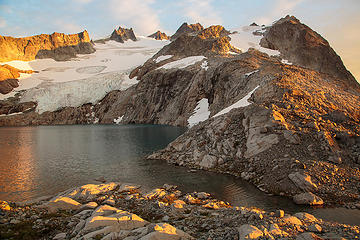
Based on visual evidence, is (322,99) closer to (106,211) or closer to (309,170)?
(309,170)

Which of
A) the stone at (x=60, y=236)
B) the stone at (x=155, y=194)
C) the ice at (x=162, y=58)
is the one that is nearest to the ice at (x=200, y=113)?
the ice at (x=162, y=58)

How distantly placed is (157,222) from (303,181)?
41.4ft

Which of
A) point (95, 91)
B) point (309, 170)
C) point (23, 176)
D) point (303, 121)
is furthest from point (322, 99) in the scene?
point (95, 91)

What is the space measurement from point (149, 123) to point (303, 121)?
72164mm

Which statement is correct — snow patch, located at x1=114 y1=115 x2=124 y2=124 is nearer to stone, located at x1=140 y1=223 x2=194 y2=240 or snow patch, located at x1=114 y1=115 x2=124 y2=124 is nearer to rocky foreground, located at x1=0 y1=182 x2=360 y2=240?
rocky foreground, located at x1=0 y1=182 x2=360 y2=240

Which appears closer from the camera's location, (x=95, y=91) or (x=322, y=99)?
(x=322, y=99)

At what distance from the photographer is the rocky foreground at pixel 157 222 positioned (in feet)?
34.1

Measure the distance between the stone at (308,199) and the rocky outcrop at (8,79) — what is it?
146004mm

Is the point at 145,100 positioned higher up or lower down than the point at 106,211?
higher up

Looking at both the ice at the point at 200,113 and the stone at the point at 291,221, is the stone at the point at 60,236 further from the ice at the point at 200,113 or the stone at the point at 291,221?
the ice at the point at 200,113

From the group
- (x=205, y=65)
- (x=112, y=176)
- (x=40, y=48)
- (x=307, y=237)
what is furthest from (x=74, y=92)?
(x=307, y=237)

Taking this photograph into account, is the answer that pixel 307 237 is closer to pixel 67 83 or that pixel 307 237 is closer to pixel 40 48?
pixel 67 83

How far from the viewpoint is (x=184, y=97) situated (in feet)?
278

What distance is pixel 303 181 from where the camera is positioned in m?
18.3
